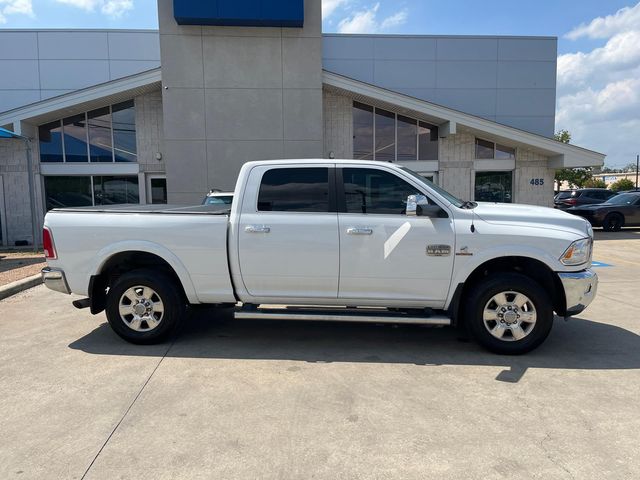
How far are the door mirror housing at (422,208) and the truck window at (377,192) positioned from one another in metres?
0.22

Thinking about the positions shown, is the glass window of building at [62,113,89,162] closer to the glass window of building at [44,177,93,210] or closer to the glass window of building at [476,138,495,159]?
the glass window of building at [44,177,93,210]

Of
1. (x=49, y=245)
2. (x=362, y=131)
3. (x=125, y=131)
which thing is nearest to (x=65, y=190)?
(x=125, y=131)

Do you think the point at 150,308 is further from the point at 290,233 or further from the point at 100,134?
the point at 100,134

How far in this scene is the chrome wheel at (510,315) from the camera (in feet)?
14.8

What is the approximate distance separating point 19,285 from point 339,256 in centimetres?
638

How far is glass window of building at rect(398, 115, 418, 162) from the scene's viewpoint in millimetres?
15656

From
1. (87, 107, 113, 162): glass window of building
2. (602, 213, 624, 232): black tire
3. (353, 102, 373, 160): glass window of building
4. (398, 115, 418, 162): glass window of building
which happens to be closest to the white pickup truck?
(353, 102, 373, 160): glass window of building

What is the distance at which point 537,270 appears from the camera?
4.75m

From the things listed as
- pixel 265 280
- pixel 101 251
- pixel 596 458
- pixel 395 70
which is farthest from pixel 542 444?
pixel 395 70

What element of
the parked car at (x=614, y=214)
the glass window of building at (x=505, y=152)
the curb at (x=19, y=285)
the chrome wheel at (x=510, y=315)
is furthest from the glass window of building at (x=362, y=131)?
the chrome wheel at (x=510, y=315)

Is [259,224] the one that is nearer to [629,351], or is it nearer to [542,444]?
[542,444]

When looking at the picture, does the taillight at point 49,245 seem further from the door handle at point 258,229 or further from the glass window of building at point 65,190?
the glass window of building at point 65,190

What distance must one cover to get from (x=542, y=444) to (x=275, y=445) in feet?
6.12

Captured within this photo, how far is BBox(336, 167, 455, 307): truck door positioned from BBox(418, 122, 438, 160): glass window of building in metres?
11.7
